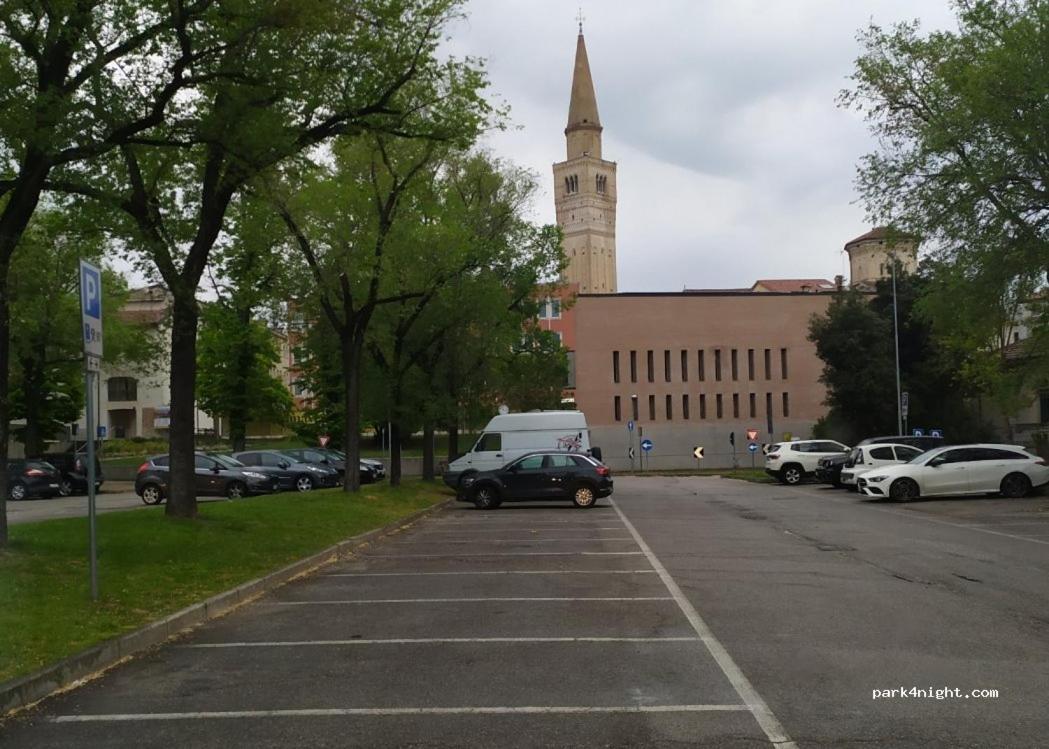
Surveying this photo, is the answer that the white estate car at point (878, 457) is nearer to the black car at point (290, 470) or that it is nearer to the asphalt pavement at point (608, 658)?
the asphalt pavement at point (608, 658)

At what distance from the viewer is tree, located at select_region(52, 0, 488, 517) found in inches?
561

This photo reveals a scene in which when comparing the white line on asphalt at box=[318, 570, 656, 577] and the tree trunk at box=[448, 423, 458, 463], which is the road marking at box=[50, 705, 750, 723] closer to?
the white line on asphalt at box=[318, 570, 656, 577]

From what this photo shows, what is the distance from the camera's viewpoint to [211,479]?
107 ft

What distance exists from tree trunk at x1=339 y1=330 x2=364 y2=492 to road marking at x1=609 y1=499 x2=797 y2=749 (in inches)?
592

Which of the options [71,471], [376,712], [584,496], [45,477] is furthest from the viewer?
[71,471]

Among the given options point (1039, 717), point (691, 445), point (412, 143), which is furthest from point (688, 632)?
point (691, 445)

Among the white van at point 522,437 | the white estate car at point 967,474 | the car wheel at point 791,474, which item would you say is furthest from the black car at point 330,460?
the white estate car at point 967,474

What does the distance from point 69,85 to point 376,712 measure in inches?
388

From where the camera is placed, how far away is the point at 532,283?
130 ft

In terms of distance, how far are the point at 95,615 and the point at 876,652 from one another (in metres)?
6.67

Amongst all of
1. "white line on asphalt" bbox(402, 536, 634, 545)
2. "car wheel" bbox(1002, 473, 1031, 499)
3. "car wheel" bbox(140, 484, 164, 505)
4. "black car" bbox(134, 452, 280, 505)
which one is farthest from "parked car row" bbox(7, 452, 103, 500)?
"car wheel" bbox(1002, 473, 1031, 499)

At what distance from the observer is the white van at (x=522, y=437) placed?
3478 centimetres

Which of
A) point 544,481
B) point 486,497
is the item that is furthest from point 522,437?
point 544,481

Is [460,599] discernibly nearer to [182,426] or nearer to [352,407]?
[182,426]
